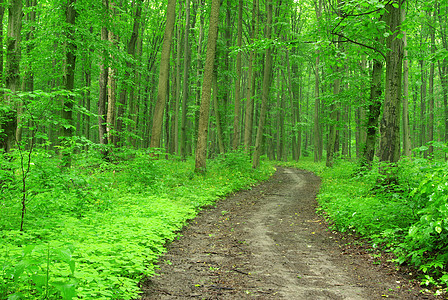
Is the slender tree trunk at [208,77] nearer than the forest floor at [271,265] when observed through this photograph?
No

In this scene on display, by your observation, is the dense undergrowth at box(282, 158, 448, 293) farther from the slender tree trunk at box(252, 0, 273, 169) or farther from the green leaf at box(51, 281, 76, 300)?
the slender tree trunk at box(252, 0, 273, 169)

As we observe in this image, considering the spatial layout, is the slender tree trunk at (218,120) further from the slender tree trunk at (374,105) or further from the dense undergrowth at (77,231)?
the dense undergrowth at (77,231)

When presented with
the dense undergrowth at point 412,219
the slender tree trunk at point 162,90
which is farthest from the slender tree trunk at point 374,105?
the slender tree trunk at point 162,90

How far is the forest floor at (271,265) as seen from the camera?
154 inches

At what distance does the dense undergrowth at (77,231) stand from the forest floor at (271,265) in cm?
43

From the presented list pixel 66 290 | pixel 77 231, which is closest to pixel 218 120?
pixel 77 231

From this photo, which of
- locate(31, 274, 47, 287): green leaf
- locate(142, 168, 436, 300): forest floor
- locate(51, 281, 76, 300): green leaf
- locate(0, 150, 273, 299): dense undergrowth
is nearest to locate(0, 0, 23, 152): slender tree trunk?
locate(0, 150, 273, 299): dense undergrowth

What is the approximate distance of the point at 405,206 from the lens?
5789 mm

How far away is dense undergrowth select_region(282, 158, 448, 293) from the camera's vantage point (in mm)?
4090

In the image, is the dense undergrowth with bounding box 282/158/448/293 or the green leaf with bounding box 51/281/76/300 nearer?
the green leaf with bounding box 51/281/76/300

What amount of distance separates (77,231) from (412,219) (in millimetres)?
6446

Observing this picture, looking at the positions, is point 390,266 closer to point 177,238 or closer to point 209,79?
point 177,238

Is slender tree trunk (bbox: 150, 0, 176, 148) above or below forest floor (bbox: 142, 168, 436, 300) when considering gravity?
above

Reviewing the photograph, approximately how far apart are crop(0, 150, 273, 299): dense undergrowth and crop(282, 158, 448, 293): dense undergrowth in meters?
4.15
